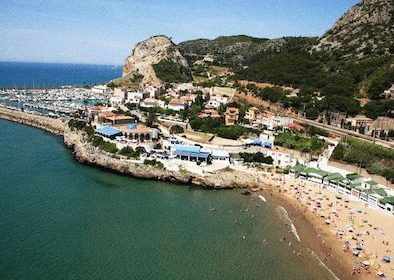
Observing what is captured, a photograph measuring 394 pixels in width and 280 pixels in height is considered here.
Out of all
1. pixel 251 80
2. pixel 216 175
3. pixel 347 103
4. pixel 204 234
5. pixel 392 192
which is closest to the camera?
pixel 204 234

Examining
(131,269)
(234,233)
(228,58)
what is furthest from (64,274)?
(228,58)

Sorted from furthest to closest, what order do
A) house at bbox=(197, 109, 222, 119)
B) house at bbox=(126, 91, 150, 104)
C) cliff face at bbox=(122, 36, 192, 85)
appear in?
cliff face at bbox=(122, 36, 192, 85)
house at bbox=(126, 91, 150, 104)
house at bbox=(197, 109, 222, 119)

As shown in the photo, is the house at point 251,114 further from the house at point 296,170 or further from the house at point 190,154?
the house at point 296,170

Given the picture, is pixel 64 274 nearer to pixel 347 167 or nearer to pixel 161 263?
pixel 161 263

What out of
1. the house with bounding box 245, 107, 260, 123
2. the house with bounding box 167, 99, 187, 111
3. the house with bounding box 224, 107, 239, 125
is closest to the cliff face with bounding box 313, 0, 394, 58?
the house with bounding box 245, 107, 260, 123

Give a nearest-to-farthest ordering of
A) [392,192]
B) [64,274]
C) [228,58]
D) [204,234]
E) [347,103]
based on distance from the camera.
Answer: [64,274], [204,234], [392,192], [347,103], [228,58]

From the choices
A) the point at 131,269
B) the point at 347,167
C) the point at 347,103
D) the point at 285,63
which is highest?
the point at 285,63

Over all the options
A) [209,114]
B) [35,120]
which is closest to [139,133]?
[209,114]

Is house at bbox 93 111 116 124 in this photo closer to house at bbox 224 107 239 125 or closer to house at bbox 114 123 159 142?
house at bbox 114 123 159 142

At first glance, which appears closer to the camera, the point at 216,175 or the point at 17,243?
the point at 17,243
